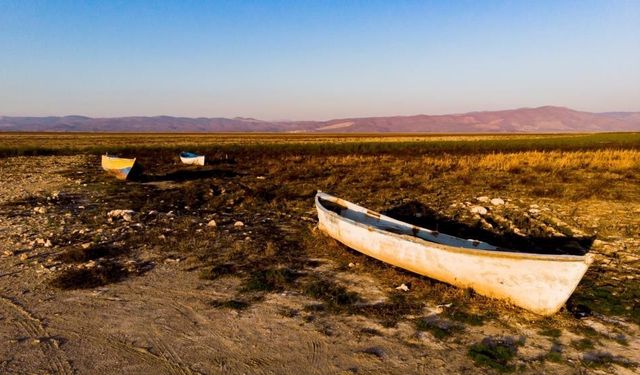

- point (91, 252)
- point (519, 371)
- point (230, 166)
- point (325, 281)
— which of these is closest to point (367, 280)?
point (325, 281)

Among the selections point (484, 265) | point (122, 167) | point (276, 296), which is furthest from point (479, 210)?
point (122, 167)

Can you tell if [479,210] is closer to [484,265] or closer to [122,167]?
[484,265]

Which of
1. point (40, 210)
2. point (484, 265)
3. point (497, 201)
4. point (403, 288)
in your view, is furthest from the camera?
point (497, 201)

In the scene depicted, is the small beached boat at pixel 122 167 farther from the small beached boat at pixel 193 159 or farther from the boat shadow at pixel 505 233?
the boat shadow at pixel 505 233

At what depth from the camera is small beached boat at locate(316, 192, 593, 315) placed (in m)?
6.84

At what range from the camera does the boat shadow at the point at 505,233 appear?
11469mm

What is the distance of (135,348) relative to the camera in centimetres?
628

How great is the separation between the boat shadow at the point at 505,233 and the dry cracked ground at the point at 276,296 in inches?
3.4

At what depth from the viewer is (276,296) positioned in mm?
8219

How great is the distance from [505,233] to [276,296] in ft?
26.2

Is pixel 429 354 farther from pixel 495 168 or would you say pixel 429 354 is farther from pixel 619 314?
pixel 495 168

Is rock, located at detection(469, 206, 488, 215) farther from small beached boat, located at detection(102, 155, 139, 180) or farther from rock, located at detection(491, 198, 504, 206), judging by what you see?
small beached boat, located at detection(102, 155, 139, 180)

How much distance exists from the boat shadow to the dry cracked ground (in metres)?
0.09

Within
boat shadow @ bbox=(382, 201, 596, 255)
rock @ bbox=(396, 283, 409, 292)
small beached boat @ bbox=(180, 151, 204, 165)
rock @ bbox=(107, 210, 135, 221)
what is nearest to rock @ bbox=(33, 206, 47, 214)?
rock @ bbox=(107, 210, 135, 221)
